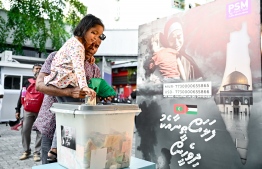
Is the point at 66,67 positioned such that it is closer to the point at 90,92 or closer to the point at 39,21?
the point at 90,92

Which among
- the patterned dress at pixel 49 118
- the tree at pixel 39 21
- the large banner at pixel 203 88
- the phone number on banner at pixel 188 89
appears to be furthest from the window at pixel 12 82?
the patterned dress at pixel 49 118

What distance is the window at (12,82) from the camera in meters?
8.15

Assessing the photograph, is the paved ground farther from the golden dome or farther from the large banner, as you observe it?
the golden dome

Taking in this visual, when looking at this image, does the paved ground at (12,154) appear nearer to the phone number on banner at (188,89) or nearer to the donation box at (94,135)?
the phone number on banner at (188,89)

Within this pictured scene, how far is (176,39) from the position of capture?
248 centimetres

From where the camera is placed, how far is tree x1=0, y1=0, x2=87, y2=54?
939 cm

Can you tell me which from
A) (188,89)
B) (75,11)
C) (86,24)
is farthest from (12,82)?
(86,24)

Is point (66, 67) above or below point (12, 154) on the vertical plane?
above

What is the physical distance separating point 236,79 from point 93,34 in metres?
1.31

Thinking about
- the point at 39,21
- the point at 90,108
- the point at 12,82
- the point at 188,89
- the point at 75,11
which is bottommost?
the point at 90,108

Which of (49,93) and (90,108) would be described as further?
(49,93)

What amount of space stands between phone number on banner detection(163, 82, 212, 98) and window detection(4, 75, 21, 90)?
23.8 feet

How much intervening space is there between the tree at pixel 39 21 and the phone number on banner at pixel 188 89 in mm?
8250

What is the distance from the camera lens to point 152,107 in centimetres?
270
